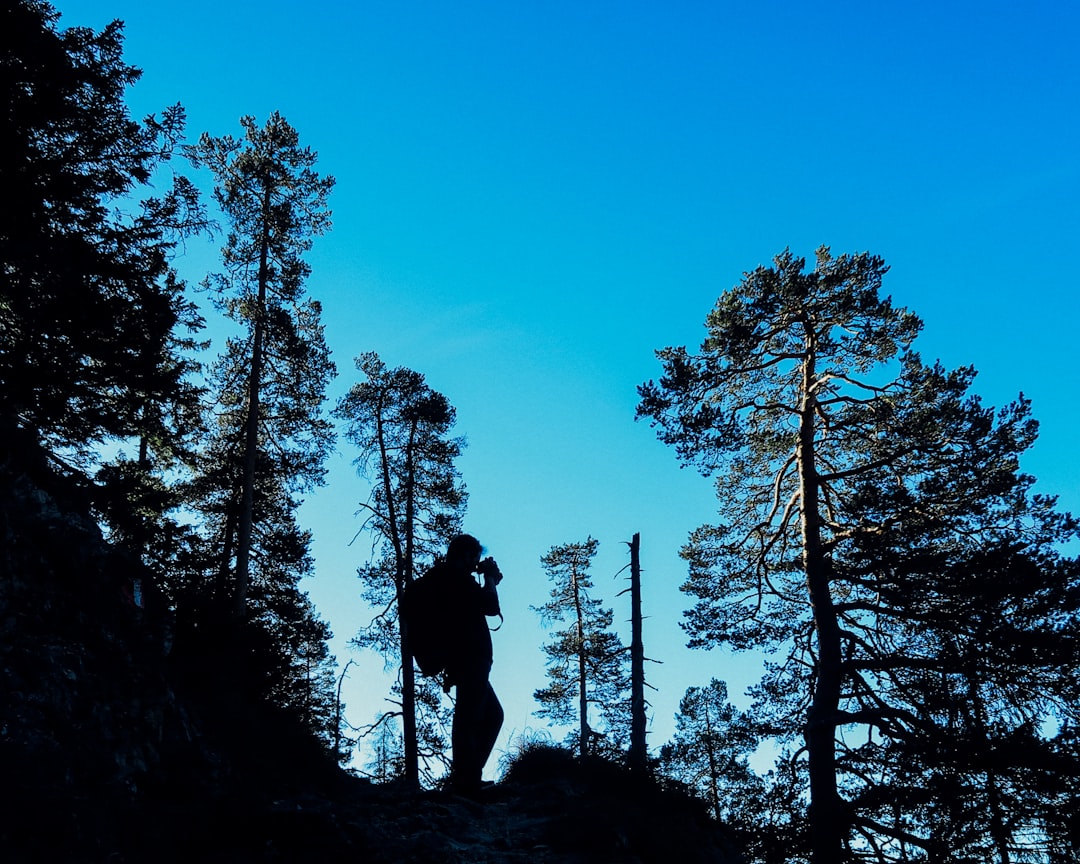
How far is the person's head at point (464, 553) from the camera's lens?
12203 millimetres

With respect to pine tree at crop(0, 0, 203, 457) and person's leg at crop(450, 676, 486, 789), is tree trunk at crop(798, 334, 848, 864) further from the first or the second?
pine tree at crop(0, 0, 203, 457)

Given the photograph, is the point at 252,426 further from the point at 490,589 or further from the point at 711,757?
the point at 711,757

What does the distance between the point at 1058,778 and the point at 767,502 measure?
666 cm

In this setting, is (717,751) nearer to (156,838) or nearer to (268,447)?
(268,447)

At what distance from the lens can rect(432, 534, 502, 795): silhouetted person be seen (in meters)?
11.4

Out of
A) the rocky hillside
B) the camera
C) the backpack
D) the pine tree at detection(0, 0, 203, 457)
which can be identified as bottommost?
the rocky hillside

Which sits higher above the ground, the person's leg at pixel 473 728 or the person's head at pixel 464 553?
the person's head at pixel 464 553

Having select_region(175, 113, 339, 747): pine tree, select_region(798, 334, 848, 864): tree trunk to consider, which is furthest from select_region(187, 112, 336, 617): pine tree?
select_region(798, 334, 848, 864): tree trunk

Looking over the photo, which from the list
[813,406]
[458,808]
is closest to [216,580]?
[458,808]

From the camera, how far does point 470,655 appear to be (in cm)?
1168

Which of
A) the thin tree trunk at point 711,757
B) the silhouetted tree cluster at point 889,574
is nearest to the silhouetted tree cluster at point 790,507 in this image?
the silhouetted tree cluster at point 889,574

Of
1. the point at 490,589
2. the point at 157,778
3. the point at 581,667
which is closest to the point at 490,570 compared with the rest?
the point at 490,589

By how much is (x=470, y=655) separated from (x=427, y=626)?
0.82 meters

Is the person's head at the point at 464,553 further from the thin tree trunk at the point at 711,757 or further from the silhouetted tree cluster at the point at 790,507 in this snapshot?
the thin tree trunk at the point at 711,757
